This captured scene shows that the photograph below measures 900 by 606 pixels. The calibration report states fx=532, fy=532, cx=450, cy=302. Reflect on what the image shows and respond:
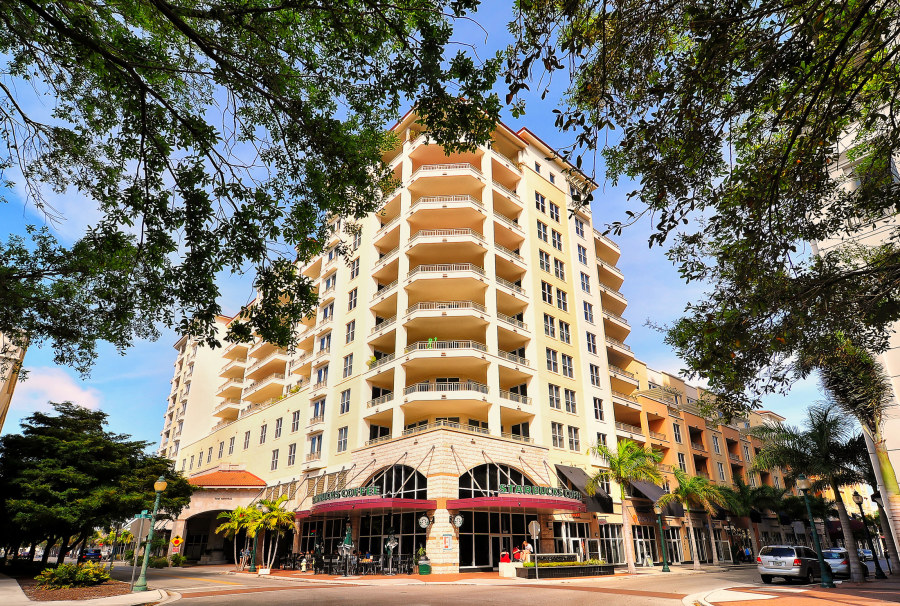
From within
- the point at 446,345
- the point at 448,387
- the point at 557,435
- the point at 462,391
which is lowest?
the point at 557,435

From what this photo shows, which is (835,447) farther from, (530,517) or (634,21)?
(634,21)

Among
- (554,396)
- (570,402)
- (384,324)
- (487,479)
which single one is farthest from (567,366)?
(384,324)

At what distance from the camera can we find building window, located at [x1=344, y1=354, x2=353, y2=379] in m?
39.3

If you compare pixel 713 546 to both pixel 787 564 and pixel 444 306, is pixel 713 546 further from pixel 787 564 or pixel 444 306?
pixel 444 306

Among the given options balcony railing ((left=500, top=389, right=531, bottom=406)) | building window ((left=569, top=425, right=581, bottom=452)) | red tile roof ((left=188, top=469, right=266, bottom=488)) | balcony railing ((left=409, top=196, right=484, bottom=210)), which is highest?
balcony railing ((left=409, top=196, right=484, bottom=210))

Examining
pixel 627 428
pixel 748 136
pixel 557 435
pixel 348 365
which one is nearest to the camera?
pixel 748 136

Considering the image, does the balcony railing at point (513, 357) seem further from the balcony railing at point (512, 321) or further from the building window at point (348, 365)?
the building window at point (348, 365)

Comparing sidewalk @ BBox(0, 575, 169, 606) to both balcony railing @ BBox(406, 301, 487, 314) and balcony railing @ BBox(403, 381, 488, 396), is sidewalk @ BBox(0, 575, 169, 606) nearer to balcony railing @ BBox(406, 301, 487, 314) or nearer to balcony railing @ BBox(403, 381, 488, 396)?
balcony railing @ BBox(403, 381, 488, 396)

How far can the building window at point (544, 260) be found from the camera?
40906 millimetres

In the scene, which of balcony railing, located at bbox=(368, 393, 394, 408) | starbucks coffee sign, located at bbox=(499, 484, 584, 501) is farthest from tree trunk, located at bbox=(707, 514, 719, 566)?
balcony railing, located at bbox=(368, 393, 394, 408)

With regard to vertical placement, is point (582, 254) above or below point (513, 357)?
above

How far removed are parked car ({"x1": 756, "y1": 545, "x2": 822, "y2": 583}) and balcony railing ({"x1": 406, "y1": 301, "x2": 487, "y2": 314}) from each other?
19776 millimetres

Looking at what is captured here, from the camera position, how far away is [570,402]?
38.0 meters

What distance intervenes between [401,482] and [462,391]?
6.34 meters
